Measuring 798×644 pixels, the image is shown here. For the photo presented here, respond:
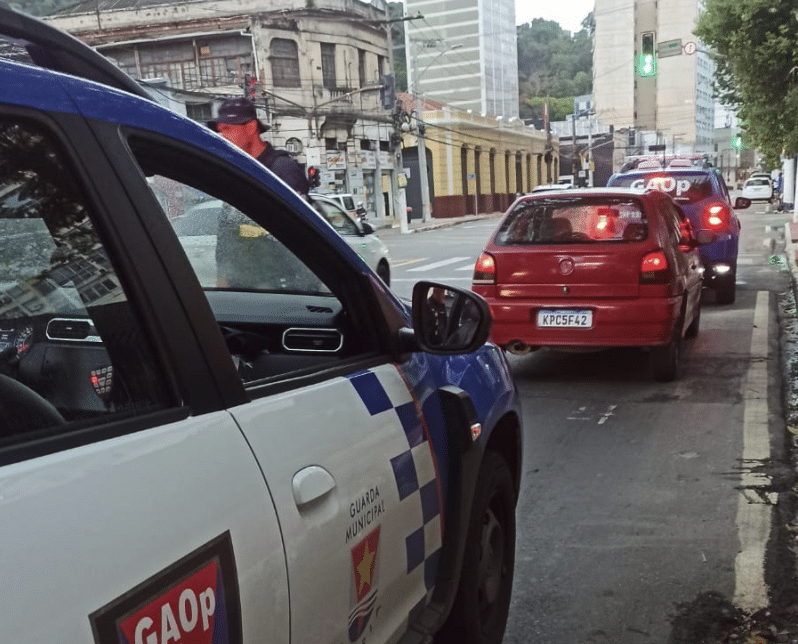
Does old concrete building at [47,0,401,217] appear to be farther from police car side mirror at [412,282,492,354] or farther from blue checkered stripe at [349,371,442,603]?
blue checkered stripe at [349,371,442,603]

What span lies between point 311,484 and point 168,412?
35cm

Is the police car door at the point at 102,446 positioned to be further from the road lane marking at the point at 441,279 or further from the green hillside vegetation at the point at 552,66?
the green hillside vegetation at the point at 552,66

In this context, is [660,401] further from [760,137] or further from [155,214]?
[760,137]

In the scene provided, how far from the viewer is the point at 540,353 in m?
8.28

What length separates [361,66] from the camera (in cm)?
4703

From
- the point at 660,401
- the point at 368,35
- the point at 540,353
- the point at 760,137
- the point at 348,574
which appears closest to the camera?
the point at 348,574

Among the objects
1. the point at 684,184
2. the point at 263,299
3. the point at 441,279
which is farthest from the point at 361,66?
the point at 263,299

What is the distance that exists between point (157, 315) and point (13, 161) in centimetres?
33

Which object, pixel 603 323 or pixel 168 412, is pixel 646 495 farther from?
pixel 168 412

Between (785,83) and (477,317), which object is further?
(785,83)

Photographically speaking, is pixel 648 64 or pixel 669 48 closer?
pixel 648 64

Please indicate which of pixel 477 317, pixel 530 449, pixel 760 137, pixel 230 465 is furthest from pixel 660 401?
pixel 760 137

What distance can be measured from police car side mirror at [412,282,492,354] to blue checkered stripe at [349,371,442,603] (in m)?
0.17

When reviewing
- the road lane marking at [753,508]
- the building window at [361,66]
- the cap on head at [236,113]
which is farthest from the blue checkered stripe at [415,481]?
the building window at [361,66]
